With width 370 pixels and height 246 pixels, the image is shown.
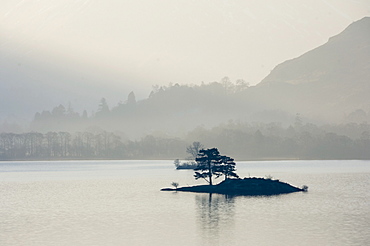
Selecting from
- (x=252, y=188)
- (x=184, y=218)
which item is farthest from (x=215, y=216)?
(x=252, y=188)

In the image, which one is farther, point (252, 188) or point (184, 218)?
point (252, 188)

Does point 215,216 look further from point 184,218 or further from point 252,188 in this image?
point 252,188

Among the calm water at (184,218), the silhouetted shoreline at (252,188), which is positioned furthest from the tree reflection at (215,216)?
the silhouetted shoreline at (252,188)

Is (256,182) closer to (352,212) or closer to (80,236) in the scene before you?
(352,212)

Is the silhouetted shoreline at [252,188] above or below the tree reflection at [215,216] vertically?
above

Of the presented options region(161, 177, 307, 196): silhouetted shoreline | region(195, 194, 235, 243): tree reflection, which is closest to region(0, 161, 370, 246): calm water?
region(195, 194, 235, 243): tree reflection

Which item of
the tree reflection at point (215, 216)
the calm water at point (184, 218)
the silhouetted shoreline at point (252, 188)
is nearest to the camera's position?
the calm water at point (184, 218)

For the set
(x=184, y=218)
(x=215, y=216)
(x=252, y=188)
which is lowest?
(x=184, y=218)

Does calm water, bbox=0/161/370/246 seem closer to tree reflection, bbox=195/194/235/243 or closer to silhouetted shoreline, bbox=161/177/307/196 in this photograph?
tree reflection, bbox=195/194/235/243

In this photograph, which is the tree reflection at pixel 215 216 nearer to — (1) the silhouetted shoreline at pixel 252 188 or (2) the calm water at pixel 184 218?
(2) the calm water at pixel 184 218

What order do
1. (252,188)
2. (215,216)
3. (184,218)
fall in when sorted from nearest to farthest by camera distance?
(184,218) < (215,216) < (252,188)

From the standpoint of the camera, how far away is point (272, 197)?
12181 cm

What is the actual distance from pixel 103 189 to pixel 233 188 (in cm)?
3852

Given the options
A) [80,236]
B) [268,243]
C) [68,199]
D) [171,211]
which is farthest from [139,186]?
[268,243]
